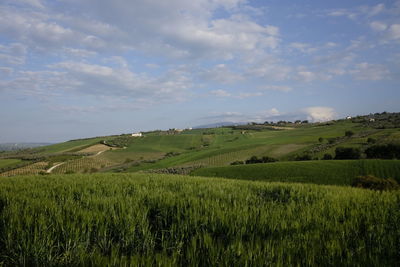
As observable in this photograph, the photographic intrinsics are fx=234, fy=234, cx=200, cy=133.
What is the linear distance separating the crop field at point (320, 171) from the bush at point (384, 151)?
1375cm

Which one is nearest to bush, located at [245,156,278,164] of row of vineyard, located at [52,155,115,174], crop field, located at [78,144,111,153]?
row of vineyard, located at [52,155,115,174]

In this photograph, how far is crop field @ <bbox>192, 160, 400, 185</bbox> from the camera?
36.3 meters

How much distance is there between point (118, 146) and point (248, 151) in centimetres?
6794

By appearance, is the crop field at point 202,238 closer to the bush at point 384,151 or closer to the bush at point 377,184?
the bush at point 377,184

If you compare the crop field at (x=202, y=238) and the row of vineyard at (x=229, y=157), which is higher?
the crop field at (x=202, y=238)

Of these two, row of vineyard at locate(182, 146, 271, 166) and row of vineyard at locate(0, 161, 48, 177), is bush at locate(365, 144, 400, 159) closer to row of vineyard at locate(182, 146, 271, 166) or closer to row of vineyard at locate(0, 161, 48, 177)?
row of vineyard at locate(182, 146, 271, 166)

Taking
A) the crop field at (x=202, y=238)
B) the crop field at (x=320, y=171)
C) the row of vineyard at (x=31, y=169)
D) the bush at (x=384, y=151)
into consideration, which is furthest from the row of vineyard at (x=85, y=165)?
the bush at (x=384, y=151)

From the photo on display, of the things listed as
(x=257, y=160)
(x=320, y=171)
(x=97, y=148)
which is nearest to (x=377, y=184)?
(x=320, y=171)

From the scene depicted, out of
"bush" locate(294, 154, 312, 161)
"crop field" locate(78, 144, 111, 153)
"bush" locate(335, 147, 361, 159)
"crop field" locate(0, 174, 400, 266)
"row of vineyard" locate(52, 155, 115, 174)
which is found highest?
"crop field" locate(0, 174, 400, 266)

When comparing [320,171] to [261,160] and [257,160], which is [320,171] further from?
[257,160]

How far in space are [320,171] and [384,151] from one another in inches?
983

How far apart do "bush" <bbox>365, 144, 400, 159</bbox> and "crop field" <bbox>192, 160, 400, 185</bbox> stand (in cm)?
1375

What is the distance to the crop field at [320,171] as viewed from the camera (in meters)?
36.3

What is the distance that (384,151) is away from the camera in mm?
52594
